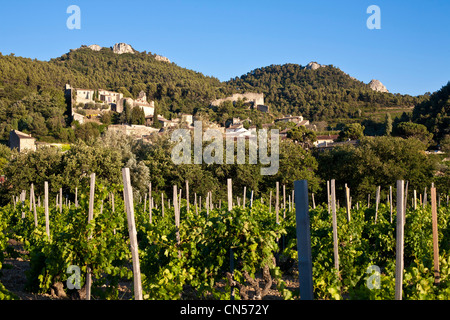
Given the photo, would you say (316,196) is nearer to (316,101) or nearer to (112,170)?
(112,170)

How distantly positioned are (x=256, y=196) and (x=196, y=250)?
1684 centimetres

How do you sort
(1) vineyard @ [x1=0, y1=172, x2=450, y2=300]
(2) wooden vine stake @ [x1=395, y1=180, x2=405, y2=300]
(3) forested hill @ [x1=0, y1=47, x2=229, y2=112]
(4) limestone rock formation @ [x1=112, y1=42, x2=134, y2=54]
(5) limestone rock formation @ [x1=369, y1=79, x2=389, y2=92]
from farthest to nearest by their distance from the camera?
Result: 1. (4) limestone rock formation @ [x1=112, y1=42, x2=134, y2=54]
2. (5) limestone rock formation @ [x1=369, y1=79, x2=389, y2=92]
3. (3) forested hill @ [x1=0, y1=47, x2=229, y2=112]
4. (1) vineyard @ [x1=0, y1=172, x2=450, y2=300]
5. (2) wooden vine stake @ [x1=395, y1=180, x2=405, y2=300]

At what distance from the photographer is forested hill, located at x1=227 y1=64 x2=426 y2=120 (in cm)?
8155

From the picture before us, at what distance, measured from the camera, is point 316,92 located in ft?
318

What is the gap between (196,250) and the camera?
5.55m

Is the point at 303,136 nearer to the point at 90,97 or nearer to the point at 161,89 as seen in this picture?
the point at 90,97

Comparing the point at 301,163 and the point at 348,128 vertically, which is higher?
the point at 348,128

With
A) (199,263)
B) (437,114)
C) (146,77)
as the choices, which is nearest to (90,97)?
(146,77)

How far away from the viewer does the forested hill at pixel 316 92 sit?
8155cm

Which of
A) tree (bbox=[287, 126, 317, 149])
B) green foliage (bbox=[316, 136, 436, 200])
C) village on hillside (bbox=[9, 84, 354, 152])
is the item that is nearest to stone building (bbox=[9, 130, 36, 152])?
village on hillside (bbox=[9, 84, 354, 152])

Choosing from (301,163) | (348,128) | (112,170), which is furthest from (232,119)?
(112,170)

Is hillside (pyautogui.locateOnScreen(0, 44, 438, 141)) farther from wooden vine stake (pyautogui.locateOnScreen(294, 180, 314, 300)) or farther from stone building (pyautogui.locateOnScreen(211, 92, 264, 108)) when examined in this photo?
wooden vine stake (pyautogui.locateOnScreen(294, 180, 314, 300))

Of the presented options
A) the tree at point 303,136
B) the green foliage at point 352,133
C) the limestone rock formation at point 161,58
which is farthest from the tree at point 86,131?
the limestone rock formation at point 161,58
